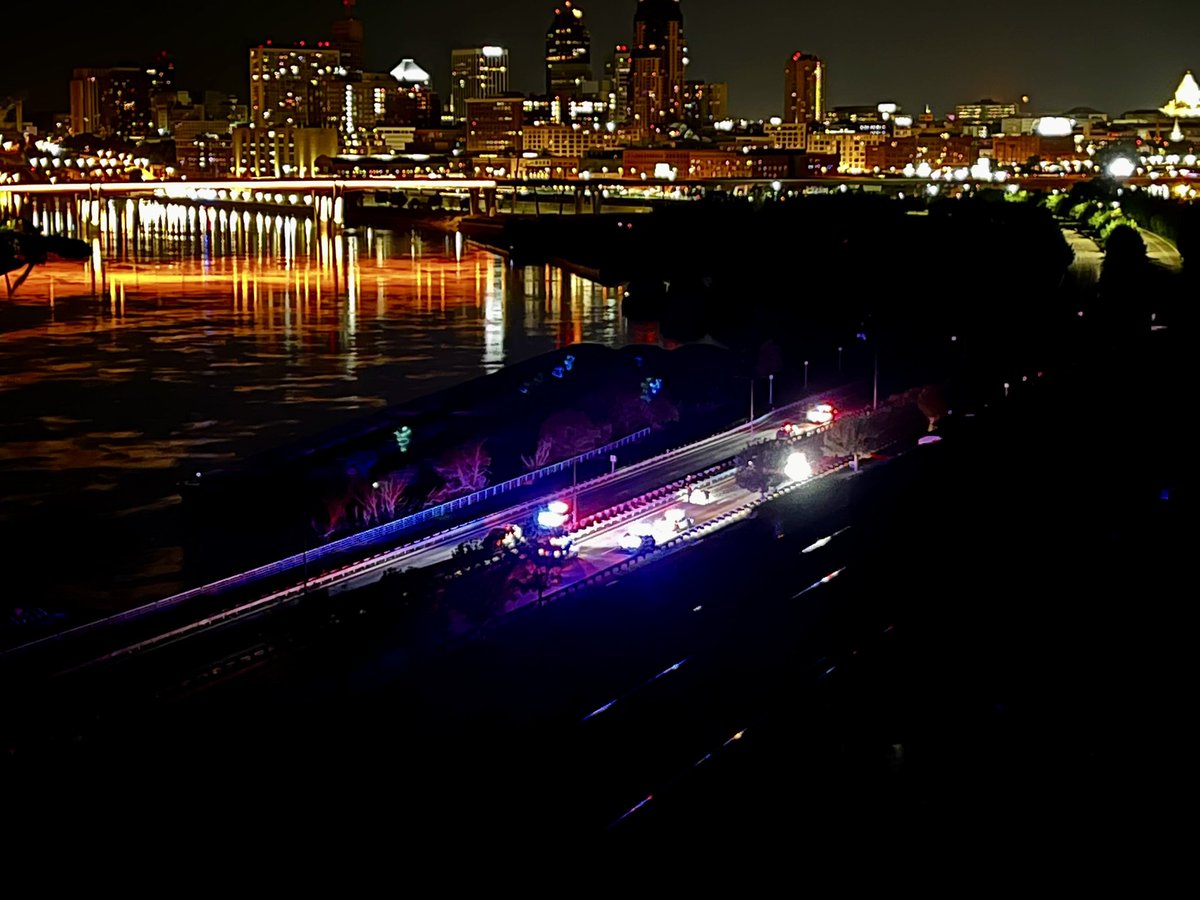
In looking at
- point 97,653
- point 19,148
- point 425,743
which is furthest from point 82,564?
point 19,148

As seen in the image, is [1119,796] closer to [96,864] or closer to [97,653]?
[96,864]

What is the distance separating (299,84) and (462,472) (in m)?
45.5

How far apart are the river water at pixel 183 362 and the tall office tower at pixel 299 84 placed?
29.9 meters

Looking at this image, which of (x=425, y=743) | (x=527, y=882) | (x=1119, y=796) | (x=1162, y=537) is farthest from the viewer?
(x=1162, y=537)

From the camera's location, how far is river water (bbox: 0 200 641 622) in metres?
5.45

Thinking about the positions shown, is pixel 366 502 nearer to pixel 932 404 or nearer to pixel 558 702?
pixel 558 702

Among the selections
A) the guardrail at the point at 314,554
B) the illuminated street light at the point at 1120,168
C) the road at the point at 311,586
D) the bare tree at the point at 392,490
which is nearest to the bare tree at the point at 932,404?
the road at the point at 311,586

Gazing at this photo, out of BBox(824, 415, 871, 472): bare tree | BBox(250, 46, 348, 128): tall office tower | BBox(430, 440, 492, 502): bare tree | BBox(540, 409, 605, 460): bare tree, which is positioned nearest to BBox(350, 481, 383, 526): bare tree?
BBox(430, 440, 492, 502): bare tree

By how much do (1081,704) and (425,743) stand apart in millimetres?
1365

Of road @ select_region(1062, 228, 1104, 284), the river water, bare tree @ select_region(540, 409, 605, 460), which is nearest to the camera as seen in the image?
the river water

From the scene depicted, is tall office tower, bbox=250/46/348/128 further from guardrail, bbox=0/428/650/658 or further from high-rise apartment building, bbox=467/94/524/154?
guardrail, bbox=0/428/650/658

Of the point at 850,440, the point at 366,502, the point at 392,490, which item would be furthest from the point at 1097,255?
the point at 366,502

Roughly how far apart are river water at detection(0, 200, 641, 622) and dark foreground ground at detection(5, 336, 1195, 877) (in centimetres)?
147

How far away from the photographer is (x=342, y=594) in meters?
4.37
